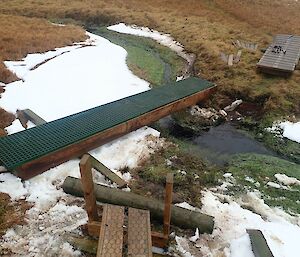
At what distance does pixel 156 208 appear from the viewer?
23.2ft

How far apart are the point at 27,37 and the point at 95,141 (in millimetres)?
11505

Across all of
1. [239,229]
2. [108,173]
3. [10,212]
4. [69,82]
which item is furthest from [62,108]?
[239,229]

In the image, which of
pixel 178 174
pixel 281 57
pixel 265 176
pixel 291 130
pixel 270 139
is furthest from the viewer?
pixel 281 57

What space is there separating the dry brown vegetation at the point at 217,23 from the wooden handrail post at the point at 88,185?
25.9 ft

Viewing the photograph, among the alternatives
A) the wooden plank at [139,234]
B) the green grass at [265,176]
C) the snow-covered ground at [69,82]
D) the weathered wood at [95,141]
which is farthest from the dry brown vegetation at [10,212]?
the green grass at [265,176]

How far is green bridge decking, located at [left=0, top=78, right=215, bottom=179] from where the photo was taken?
811cm

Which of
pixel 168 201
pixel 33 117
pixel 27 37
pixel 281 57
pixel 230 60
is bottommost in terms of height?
pixel 33 117

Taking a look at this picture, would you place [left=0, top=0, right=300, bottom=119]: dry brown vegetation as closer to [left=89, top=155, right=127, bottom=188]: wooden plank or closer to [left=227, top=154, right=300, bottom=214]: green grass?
[left=227, top=154, right=300, bottom=214]: green grass

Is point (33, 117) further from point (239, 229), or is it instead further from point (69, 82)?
point (239, 229)

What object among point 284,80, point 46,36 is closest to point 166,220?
point 284,80

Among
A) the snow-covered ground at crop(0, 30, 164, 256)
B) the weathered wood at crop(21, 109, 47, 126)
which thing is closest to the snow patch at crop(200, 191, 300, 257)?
the snow-covered ground at crop(0, 30, 164, 256)

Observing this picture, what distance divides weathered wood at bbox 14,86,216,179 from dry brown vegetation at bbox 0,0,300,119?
2.16 metres

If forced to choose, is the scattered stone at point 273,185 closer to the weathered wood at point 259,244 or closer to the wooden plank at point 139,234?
the weathered wood at point 259,244

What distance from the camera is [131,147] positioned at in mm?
9680
